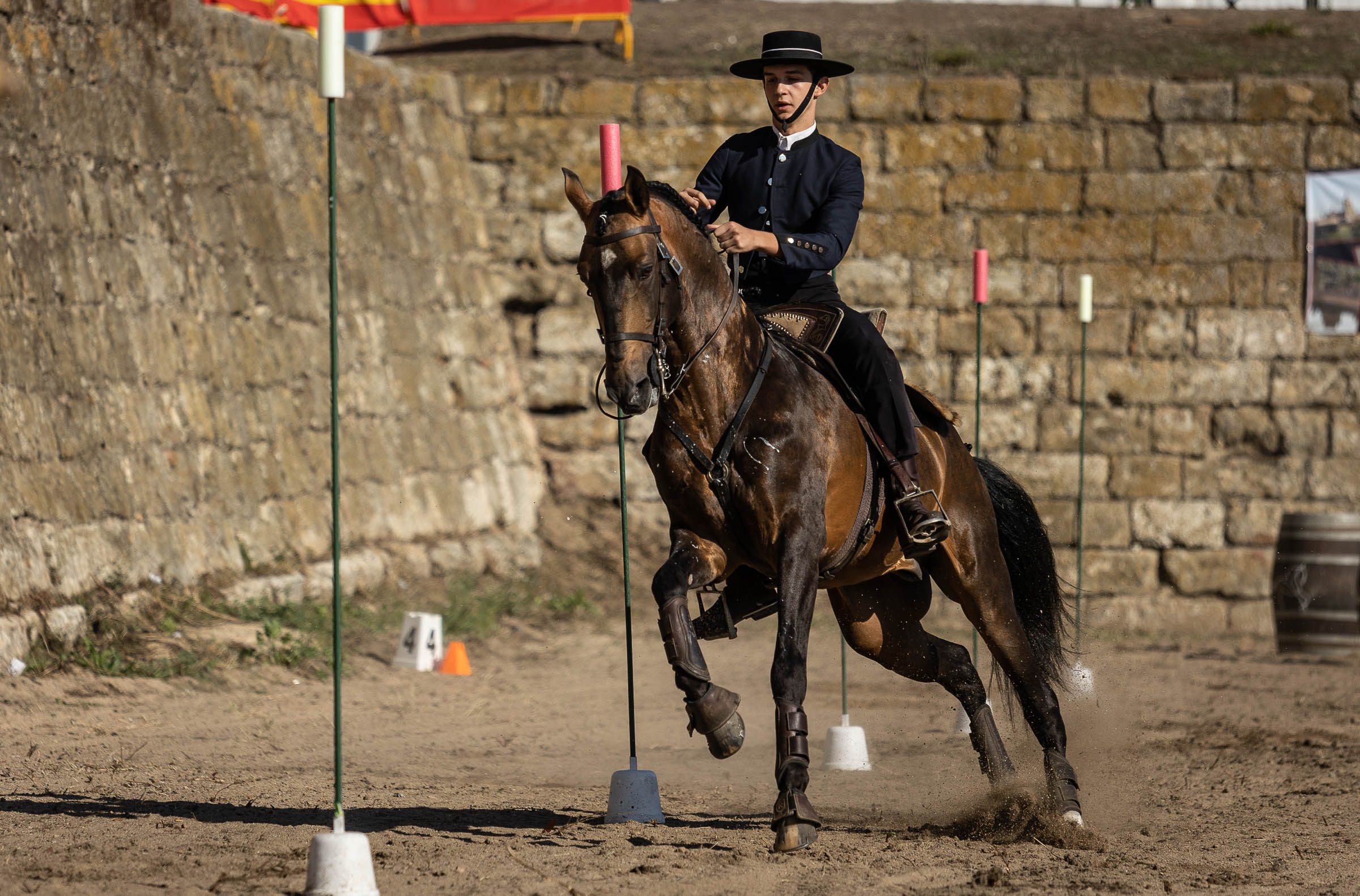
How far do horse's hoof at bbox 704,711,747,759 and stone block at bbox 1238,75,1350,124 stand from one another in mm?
10271

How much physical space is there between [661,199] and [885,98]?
8882 millimetres

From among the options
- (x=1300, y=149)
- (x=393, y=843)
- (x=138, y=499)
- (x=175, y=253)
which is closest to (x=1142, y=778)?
(x=393, y=843)

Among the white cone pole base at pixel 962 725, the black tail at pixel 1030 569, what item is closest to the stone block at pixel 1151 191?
the white cone pole base at pixel 962 725

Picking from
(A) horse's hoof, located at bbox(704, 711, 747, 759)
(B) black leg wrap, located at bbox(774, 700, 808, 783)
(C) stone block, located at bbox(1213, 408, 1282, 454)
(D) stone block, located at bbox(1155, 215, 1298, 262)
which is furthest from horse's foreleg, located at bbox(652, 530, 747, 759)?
(D) stone block, located at bbox(1155, 215, 1298, 262)

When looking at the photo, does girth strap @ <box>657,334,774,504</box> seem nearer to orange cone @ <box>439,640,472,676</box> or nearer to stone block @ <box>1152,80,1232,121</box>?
orange cone @ <box>439,640,472,676</box>

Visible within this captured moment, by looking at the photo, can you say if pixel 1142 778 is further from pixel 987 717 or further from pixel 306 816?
pixel 306 816

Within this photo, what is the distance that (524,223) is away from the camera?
14.1m

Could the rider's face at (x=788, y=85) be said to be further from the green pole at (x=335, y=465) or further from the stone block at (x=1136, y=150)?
the stone block at (x=1136, y=150)

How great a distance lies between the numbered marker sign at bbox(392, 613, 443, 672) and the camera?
10.1 meters

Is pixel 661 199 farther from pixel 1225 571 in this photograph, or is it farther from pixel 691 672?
pixel 1225 571

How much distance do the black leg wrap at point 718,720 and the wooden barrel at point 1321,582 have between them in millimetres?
8213

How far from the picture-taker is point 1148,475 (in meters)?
13.5

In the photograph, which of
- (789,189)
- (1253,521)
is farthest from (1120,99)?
(789,189)

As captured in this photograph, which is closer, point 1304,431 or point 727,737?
point 727,737
